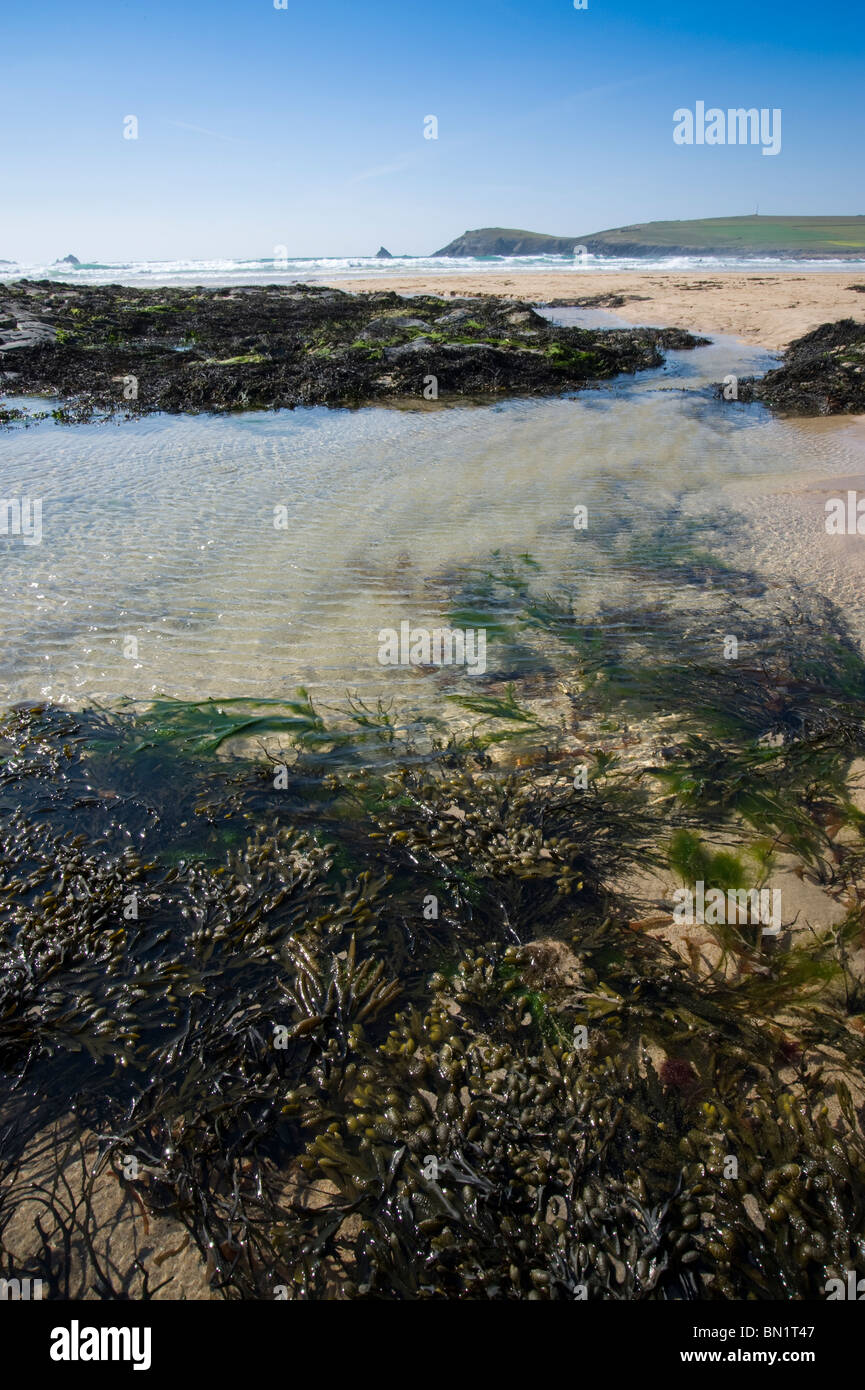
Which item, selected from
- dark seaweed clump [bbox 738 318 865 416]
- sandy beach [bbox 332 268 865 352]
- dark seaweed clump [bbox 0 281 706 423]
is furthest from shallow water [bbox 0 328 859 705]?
sandy beach [bbox 332 268 865 352]

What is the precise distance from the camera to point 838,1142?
6.87 ft

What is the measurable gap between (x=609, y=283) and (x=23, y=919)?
121 feet

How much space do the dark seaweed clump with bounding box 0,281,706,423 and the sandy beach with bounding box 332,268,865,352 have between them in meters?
3.06

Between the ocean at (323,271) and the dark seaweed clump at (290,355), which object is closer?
the dark seaweed clump at (290,355)

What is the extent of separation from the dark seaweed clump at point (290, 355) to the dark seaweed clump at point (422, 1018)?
10.3m

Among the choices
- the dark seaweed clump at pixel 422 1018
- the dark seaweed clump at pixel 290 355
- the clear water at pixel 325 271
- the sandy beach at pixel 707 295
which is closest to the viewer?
the dark seaweed clump at pixel 422 1018

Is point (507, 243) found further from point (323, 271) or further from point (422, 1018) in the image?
point (422, 1018)

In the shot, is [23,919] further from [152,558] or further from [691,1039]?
[152,558]

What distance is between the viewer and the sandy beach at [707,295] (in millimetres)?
18609

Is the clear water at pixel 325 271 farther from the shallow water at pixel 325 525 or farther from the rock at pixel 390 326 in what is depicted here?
the shallow water at pixel 325 525

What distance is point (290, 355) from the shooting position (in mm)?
14414

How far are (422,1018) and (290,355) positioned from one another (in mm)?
15129

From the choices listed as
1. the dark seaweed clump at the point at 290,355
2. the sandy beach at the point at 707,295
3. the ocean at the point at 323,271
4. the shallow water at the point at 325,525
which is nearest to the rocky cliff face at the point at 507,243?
the ocean at the point at 323,271

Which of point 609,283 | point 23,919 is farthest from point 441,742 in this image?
point 609,283
